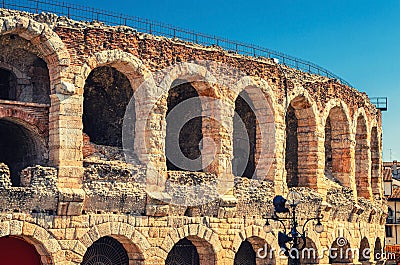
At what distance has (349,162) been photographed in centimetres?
2925

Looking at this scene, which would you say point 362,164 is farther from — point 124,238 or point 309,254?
point 124,238

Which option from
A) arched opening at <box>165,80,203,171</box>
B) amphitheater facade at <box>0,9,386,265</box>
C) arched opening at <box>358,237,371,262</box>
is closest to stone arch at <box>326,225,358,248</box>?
amphitheater facade at <box>0,9,386,265</box>

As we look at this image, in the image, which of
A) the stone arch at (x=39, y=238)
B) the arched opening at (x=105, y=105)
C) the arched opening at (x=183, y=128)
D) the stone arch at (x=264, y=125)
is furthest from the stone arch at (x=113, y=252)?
the stone arch at (x=264, y=125)

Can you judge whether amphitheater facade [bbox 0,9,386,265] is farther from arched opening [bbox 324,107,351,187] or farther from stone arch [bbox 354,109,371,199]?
stone arch [bbox 354,109,371,199]

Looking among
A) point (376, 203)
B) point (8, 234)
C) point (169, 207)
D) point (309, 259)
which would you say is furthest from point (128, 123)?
point (376, 203)

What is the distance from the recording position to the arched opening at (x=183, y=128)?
24.7 m

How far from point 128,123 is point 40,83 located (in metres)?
2.84

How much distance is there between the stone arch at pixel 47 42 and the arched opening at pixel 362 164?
51.1 feet

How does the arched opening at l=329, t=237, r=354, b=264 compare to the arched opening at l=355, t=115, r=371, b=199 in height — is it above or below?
below

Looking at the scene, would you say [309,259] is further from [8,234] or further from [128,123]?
[8,234]

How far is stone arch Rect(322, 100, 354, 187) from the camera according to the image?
29.3m

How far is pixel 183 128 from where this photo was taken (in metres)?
25.5

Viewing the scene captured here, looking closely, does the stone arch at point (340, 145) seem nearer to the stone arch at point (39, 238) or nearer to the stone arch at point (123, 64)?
the stone arch at point (123, 64)

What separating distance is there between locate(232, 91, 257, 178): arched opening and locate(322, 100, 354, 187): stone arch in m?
3.89
